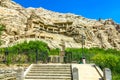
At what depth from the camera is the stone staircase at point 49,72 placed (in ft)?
59.8

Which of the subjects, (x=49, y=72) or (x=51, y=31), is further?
(x=51, y=31)

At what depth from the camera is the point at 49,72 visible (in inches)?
771

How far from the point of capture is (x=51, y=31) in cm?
7431

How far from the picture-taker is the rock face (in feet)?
206

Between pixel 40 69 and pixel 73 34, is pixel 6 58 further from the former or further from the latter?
pixel 73 34

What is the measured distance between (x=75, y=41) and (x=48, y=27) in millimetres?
13553

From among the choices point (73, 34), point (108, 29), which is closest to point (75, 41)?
point (73, 34)

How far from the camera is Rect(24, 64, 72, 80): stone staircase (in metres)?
18.2

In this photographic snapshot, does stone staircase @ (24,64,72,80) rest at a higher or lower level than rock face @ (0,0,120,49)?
lower

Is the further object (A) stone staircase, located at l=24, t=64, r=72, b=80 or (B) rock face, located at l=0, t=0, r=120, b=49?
(B) rock face, located at l=0, t=0, r=120, b=49

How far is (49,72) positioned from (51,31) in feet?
180

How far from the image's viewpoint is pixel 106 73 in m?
17.0

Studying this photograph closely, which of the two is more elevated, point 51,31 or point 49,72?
point 51,31

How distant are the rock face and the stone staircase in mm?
34021
